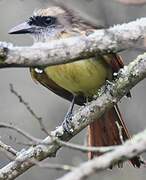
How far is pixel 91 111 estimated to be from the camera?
4.16 meters

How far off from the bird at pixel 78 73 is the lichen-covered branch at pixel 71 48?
64.8 inches

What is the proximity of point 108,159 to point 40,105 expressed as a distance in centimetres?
544

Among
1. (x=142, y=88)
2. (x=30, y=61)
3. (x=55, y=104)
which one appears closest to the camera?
(x=30, y=61)

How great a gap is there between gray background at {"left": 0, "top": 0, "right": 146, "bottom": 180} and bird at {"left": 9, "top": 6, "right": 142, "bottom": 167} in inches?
27.8

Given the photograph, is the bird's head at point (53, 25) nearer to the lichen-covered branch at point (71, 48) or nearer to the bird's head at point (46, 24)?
the bird's head at point (46, 24)

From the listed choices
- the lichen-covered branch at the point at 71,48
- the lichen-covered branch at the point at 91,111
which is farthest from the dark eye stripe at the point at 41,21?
the lichen-covered branch at the point at 71,48

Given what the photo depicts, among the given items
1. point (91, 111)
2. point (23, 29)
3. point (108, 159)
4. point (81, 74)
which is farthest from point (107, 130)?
point (108, 159)

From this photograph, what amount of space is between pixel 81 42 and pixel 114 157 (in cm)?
81

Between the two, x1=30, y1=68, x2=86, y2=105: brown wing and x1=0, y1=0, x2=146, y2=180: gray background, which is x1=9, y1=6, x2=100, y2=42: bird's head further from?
x1=0, y1=0, x2=146, y2=180: gray background

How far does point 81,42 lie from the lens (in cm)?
276

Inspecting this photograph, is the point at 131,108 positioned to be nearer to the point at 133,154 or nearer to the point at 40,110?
the point at 40,110

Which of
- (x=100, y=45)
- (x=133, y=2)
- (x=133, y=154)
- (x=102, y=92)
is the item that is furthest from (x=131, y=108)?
(x=133, y=154)

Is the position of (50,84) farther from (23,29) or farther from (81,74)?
(23,29)

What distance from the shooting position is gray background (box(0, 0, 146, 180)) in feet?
21.0
